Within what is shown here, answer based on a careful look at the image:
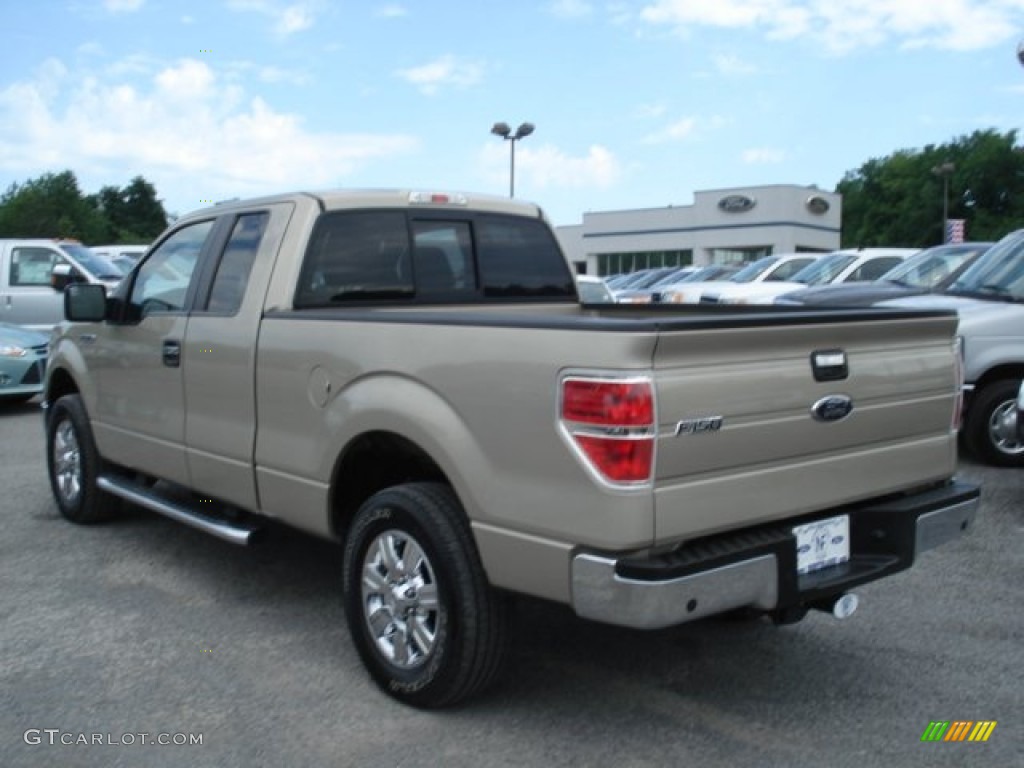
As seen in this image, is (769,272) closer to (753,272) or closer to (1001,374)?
(753,272)

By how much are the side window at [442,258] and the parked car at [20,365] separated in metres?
8.03

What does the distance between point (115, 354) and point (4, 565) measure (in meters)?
1.27

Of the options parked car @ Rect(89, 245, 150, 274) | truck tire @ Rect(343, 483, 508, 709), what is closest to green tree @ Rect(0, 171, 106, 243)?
parked car @ Rect(89, 245, 150, 274)

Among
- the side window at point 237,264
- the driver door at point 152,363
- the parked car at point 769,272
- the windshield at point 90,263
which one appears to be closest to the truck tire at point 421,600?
the side window at point 237,264

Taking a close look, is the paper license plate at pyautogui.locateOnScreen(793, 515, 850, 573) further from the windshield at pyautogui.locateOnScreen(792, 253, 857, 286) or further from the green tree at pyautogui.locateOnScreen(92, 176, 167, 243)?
the green tree at pyautogui.locateOnScreen(92, 176, 167, 243)

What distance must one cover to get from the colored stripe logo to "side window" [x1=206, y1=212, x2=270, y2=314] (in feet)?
10.8

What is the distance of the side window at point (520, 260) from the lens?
5246 mm

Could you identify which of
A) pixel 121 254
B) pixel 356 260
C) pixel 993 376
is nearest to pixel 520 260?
pixel 356 260

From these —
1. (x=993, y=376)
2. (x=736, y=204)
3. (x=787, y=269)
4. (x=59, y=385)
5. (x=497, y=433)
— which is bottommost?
(x=993, y=376)

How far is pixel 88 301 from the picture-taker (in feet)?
18.6

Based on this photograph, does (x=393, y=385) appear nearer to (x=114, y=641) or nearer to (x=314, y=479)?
Result: (x=314, y=479)

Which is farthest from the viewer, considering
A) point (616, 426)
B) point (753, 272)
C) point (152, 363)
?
point (753, 272)

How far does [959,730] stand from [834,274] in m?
11.2

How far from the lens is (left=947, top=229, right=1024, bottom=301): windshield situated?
8.33 metres
